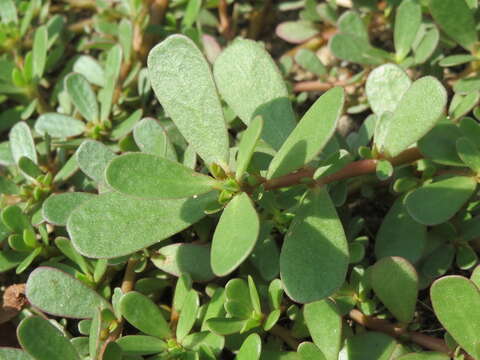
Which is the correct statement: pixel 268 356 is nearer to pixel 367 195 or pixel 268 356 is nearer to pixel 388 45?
pixel 367 195

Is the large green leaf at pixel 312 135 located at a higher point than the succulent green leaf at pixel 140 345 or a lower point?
higher

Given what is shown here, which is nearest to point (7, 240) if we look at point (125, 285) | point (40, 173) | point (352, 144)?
point (40, 173)

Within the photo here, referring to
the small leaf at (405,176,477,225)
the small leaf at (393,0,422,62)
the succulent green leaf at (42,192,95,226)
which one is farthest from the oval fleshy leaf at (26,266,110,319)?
the small leaf at (393,0,422,62)

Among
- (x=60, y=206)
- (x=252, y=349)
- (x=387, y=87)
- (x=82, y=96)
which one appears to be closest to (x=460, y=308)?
(x=252, y=349)

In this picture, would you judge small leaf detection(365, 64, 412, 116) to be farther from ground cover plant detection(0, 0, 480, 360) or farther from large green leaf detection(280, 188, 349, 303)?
large green leaf detection(280, 188, 349, 303)

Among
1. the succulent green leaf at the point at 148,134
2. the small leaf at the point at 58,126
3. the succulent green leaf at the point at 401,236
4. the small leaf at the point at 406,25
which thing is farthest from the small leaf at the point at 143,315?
the small leaf at the point at 406,25

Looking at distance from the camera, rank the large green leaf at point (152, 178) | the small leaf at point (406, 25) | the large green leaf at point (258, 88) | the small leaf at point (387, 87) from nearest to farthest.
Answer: the large green leaf at point (152, 178) → the large green leaf at point (258, 88) → the small leaf at point (387, 87) → the small leaf at point (406, 25)

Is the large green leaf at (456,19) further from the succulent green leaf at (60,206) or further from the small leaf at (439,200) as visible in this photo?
the succulent green leaf at (60,206)
